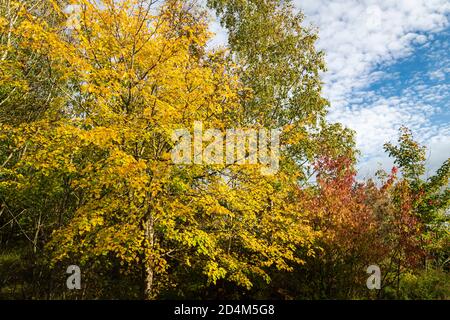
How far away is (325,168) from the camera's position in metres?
12.0

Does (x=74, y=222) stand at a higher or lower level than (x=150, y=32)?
lower

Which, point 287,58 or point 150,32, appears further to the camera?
point 287,58

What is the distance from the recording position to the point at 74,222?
21.6 feet

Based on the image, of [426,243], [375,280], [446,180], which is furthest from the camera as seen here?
[446,180]

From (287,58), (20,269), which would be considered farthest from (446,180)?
(20,269)

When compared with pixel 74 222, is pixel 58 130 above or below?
above
